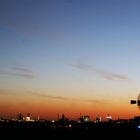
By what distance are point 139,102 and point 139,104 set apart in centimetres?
39

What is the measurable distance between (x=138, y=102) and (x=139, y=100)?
327 mm

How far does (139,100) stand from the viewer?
51.9m

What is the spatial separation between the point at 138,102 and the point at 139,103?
272 millimetres

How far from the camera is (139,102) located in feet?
170

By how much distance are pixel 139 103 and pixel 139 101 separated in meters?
0.32

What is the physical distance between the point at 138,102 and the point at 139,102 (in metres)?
0.17

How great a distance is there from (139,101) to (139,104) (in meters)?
0.53

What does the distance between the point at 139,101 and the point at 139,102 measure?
15cm

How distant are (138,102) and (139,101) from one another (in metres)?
0.21

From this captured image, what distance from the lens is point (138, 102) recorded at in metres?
52.0

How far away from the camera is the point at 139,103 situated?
51.8 m

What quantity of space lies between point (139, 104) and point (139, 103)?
0.75ft
